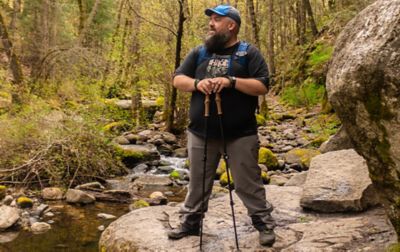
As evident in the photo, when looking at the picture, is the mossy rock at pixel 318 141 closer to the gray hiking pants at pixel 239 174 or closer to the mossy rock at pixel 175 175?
the mossy rock at pixel 175 175

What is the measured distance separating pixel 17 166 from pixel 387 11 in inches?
355

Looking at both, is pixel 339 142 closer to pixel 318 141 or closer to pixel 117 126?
pixel 318 141

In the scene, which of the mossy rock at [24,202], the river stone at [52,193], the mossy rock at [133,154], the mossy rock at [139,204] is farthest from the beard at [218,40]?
the mossy rock at [133,154]

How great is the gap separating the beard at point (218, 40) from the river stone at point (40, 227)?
5.00m

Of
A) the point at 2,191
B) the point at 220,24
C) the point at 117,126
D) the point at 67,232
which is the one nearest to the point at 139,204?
the point at 67,232

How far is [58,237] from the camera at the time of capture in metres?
7.46

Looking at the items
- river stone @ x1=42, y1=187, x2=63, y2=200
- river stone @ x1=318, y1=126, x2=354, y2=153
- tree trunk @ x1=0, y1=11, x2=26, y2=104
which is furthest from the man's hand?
tree trunk @ x1=0, y1=11, x2=26, y2=104

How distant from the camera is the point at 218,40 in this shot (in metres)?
4.25

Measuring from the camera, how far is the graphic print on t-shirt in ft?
14.1

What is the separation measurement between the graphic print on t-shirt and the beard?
10 centimetres

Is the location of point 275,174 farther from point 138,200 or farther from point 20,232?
point 20,232

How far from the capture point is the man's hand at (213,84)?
4094mm

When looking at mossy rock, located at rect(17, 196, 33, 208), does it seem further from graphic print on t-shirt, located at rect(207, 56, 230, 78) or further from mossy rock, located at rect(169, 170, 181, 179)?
graphic print on t-shirt, located at rect(207, 56, 230, 78)

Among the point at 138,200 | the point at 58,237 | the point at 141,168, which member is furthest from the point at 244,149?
the point at 141,168
